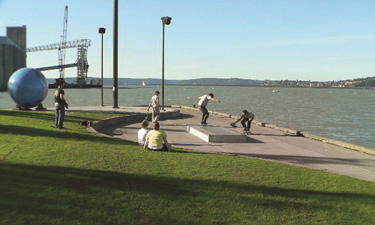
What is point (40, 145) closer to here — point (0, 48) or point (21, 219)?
point (21, 219)

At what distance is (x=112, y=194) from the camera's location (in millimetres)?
6223

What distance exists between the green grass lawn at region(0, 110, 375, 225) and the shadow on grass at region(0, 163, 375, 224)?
2 cm

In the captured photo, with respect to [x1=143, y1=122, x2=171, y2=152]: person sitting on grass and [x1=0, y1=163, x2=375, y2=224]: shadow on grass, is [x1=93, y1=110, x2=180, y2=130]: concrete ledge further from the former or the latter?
[x1=0, y1=163, x2=375, y2=224]: shadow on grass

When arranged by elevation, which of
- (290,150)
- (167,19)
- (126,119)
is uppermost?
(167,19)

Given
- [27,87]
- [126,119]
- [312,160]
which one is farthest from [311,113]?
[312,160]

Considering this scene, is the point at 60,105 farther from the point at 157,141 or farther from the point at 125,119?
the point at 125,119

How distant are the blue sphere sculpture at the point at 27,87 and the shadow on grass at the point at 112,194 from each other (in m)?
14.0

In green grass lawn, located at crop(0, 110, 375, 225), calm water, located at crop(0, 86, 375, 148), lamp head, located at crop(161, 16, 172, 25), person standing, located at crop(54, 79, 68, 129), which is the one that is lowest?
calm water, located at crop(0, 86, 375, 148)

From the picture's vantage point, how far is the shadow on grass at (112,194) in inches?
217

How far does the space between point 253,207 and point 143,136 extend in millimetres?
5448

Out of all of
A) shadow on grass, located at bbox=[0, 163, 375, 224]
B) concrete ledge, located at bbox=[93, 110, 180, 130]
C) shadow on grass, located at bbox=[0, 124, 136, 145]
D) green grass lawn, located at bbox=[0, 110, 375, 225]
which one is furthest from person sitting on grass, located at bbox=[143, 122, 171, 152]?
concrete ledge, located at bbox=[93, 110, 180, 130]

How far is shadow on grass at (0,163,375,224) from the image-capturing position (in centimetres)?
552

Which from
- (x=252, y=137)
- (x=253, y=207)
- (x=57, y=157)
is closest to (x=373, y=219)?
(x=253, y=207)

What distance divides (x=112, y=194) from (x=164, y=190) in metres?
0.90
